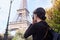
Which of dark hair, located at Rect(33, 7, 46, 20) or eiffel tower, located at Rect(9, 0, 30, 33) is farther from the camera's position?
eiffel tower, located at Rect(9, 0, 30, 33)

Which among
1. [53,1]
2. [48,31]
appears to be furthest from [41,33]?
[53,1]

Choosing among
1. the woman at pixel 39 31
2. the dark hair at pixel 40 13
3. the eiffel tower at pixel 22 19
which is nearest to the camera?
the woman at pixel 39 31

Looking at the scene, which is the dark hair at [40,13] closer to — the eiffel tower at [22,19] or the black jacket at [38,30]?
the black jacket at [38,30]

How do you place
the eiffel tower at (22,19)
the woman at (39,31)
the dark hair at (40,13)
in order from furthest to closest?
the eiffel tower at (22,19), the dark hair at (40,13), the woman at (39,31)

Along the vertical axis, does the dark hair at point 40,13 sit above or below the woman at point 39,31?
above

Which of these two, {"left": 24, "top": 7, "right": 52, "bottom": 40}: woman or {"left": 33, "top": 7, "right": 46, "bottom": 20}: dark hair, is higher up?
{"left": 33, "top": 7, "right": 46, "bottom": 20}: dark hair

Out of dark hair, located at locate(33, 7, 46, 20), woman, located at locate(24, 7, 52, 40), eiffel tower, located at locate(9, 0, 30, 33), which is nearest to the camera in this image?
woman, located at locate(24, 7, 52, 40)

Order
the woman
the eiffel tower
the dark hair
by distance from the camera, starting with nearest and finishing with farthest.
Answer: the woman < the dark hair < the eiffel tower

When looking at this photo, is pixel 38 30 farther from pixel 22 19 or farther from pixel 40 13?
pixel 22 19

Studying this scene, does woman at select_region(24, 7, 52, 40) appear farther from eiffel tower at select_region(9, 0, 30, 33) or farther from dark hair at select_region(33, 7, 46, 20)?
eiffel tower at select_region(9, 0, 30, 33)

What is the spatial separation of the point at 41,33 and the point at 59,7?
13769mm

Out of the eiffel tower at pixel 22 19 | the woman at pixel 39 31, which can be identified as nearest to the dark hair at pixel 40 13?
the woman at pixel 39 31

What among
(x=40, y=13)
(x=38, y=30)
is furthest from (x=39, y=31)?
(x=40, y=13)

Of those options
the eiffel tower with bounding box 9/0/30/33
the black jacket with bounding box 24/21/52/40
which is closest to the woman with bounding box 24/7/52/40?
the black jacket with bounding box 24/21/52/40
